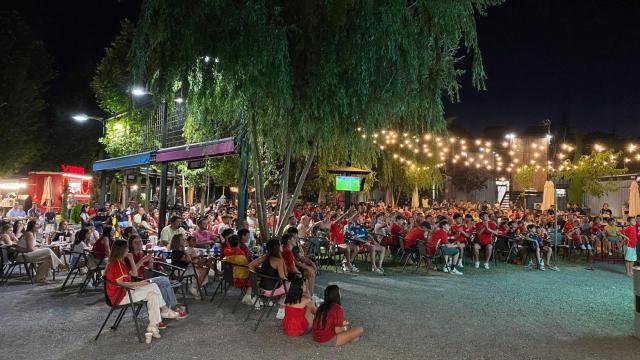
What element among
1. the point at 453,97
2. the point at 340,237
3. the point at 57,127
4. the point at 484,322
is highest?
the point at 57,127

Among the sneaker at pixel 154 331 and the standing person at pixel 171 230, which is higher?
the standing person at pixel 171 230

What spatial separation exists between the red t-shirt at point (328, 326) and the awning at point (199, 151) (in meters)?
5.50

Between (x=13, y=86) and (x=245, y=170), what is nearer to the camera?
(x=245, y=170)

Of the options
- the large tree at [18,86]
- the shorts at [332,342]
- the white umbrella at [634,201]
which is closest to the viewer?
the shorts at [332,342]

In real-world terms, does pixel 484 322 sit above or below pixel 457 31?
below

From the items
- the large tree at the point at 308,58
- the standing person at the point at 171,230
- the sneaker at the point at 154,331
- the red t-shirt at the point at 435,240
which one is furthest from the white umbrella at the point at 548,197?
the sneaker at the point at 154,331

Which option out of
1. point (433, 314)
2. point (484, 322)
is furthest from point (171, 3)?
point (484, 322)

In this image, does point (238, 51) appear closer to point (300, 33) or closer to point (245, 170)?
point (300, 33)

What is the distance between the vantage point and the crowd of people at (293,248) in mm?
5727

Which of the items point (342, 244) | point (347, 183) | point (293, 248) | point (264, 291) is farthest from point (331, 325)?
point (347, 183)

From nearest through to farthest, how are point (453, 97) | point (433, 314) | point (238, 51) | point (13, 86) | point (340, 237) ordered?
point (238, 51), point (433, 314), point (453, 97), point (340, 237), point (13, 86)

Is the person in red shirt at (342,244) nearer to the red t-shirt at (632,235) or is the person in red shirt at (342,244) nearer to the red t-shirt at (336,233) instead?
the red t-shirt at (336,233)

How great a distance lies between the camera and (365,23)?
674 centimetres

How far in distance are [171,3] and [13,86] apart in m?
31.7
